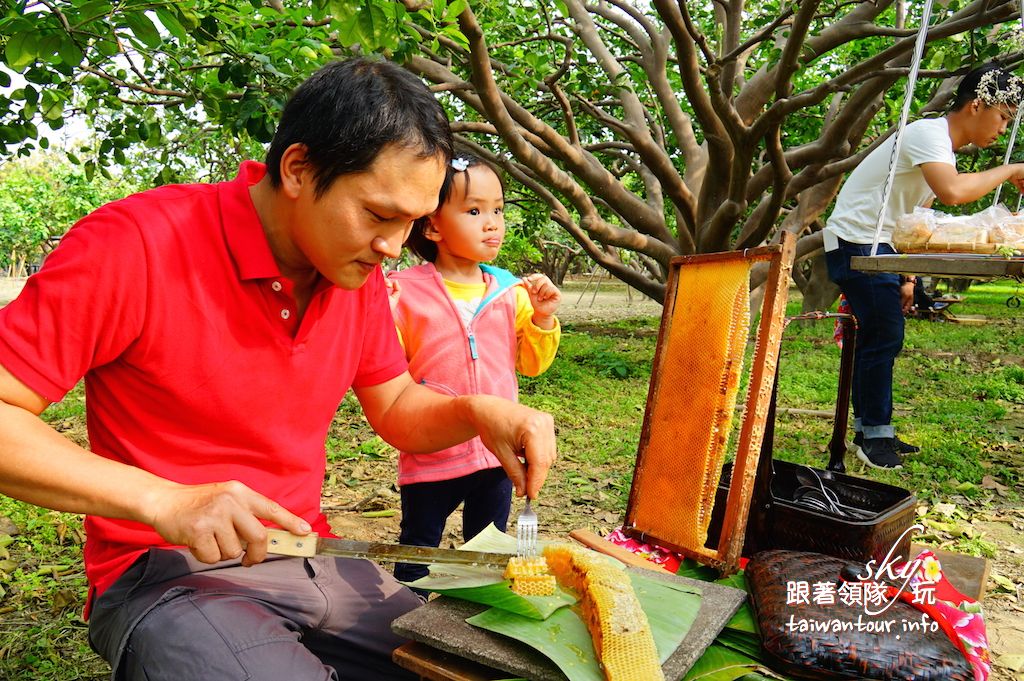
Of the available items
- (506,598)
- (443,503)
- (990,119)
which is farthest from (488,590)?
(990,119)

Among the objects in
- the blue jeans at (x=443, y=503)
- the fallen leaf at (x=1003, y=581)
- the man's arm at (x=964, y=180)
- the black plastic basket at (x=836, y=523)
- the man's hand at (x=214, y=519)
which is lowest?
the fallen leaf at (x=1003, y=581)

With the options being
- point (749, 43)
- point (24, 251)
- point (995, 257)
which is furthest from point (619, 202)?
point (24, 251)

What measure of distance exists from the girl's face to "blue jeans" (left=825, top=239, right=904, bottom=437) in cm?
288

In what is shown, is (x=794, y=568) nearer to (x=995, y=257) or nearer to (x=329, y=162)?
(x=329, y=162)

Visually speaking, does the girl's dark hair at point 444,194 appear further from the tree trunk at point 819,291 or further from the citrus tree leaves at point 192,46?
the tree trunk at point 819,291

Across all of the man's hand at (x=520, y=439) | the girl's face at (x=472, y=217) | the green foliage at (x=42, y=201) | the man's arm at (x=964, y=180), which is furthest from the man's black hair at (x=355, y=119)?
the green foliage at (x=42, y=201)

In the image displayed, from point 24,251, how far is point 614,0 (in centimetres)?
4693

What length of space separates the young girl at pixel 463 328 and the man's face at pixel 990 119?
310cm

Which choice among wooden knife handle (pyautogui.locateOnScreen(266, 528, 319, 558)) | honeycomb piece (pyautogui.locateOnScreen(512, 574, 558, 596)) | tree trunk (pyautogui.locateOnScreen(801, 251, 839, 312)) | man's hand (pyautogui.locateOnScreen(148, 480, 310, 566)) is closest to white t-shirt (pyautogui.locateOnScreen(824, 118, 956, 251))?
honeycomb piece (pyautogui.locateOnScreen(512, 574, 558, 596))

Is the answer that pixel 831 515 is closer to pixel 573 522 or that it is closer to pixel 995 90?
pixel 573 522

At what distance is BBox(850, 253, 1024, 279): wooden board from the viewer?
2828 millimetres

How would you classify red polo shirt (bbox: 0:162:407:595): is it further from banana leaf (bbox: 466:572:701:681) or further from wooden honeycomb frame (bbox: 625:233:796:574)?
wooden honeycomb frame (bbox: 625:233:796:574)

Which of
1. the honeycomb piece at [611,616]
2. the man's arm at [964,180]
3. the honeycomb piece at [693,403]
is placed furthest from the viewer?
the man's arm at [964,180]

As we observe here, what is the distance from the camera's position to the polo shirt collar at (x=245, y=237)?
1822 millimetres
